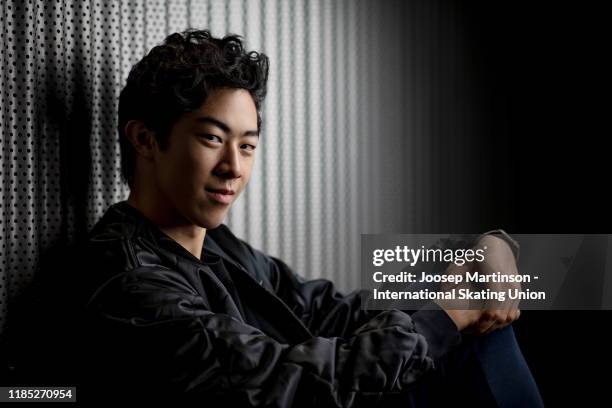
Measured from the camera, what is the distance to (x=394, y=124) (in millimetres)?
2020

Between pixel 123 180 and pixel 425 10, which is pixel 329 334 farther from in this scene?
pixel 425 10

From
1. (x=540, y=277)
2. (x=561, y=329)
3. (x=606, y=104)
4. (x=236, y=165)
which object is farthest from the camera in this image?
(x=606, y=104)

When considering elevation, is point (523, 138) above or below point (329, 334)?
above

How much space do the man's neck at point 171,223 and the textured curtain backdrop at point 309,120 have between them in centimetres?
21

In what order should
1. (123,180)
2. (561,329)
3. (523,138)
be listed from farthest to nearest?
(523,138)
(561,329)
(123,180)

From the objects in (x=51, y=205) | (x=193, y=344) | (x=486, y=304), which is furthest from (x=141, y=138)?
(x=486, y=304)

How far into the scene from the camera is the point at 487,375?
4.26ft

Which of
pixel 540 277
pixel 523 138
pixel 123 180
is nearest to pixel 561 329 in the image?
pixel 540 277

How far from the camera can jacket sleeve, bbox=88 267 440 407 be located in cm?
96

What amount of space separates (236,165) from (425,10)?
3.85ft

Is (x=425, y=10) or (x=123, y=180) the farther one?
(x=425, y=10)

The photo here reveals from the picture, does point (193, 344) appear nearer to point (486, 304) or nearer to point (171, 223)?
point (171, 223)

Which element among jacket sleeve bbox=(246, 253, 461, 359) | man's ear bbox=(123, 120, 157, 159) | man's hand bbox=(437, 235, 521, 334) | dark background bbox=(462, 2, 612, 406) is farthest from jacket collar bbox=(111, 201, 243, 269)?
dark background bbox=(462, 2, 612, 406)

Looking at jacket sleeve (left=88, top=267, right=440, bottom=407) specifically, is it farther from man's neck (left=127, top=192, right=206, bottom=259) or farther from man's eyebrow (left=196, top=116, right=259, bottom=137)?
man's eyebrow (left=196, top=116, right=259, bottom=137)
